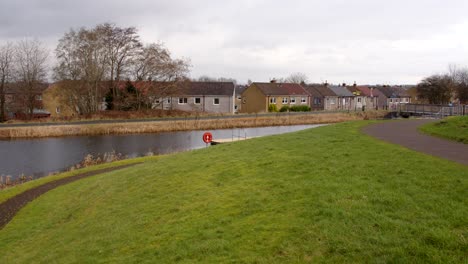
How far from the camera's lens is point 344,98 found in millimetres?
96250

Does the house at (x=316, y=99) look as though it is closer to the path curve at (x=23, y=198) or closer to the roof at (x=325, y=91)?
the roof at (x=325, y=91)

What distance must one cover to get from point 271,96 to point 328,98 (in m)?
18.4

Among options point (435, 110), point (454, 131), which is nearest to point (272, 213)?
point (454, 131)

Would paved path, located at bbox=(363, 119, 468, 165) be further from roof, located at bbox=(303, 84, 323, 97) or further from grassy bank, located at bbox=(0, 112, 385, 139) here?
roof, located at bbox=(303, 84, 323, 97)

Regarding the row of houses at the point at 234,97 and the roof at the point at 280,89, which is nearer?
the row of houses at the point at 234,97

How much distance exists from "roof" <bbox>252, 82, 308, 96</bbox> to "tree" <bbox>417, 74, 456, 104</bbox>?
23.8 metres

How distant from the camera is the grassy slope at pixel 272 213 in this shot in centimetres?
669

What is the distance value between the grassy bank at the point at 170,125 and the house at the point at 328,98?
80.9ft

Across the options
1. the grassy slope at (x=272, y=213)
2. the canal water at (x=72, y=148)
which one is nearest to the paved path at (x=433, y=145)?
the grassy slope at (x=272, y=213)

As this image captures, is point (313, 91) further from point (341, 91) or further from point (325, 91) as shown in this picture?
point (341, 91)

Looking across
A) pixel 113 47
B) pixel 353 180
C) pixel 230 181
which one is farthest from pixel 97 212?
pixel 113 47

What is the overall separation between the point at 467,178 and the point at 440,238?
11.6ft

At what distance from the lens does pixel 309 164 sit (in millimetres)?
12156

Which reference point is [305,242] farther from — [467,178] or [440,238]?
[467,178]
